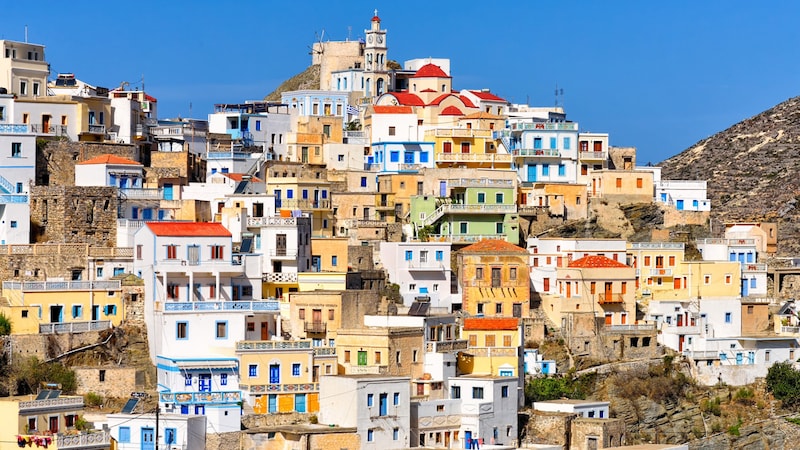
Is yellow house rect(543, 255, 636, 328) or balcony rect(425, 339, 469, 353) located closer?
balcony rect(425, 339, 469, 353)

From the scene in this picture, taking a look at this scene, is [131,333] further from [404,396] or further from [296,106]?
[296,106]

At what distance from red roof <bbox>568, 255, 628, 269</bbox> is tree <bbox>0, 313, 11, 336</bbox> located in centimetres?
2533

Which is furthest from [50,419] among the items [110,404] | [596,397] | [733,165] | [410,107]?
[733,165]

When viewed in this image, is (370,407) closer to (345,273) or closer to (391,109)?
(345,273)

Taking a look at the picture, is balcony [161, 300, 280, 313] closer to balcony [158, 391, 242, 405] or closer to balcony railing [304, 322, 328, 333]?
balcony railing [304, 322, 328, 333]

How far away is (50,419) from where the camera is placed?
64.3 meters

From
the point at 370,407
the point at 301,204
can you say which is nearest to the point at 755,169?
the point at 301,204

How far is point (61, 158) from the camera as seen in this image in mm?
84938

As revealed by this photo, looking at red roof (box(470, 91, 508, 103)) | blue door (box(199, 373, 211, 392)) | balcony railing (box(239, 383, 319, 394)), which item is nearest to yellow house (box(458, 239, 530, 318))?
balcony railing (box(239, 383, 319, 394))

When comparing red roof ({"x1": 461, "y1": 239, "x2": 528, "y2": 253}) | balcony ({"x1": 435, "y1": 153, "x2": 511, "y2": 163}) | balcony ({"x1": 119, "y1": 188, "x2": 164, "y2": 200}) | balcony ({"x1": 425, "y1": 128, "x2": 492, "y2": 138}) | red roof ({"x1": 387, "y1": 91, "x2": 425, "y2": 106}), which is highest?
red roof ({"x1": 387, "y1": 91, "x2": 425, "y2": 106})

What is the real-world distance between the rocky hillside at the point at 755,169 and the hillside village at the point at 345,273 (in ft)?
30.6

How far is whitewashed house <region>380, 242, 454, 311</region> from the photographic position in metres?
83.4

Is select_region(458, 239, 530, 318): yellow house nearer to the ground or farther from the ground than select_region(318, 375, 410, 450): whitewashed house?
farther from the ground

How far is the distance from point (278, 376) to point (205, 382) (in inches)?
102
